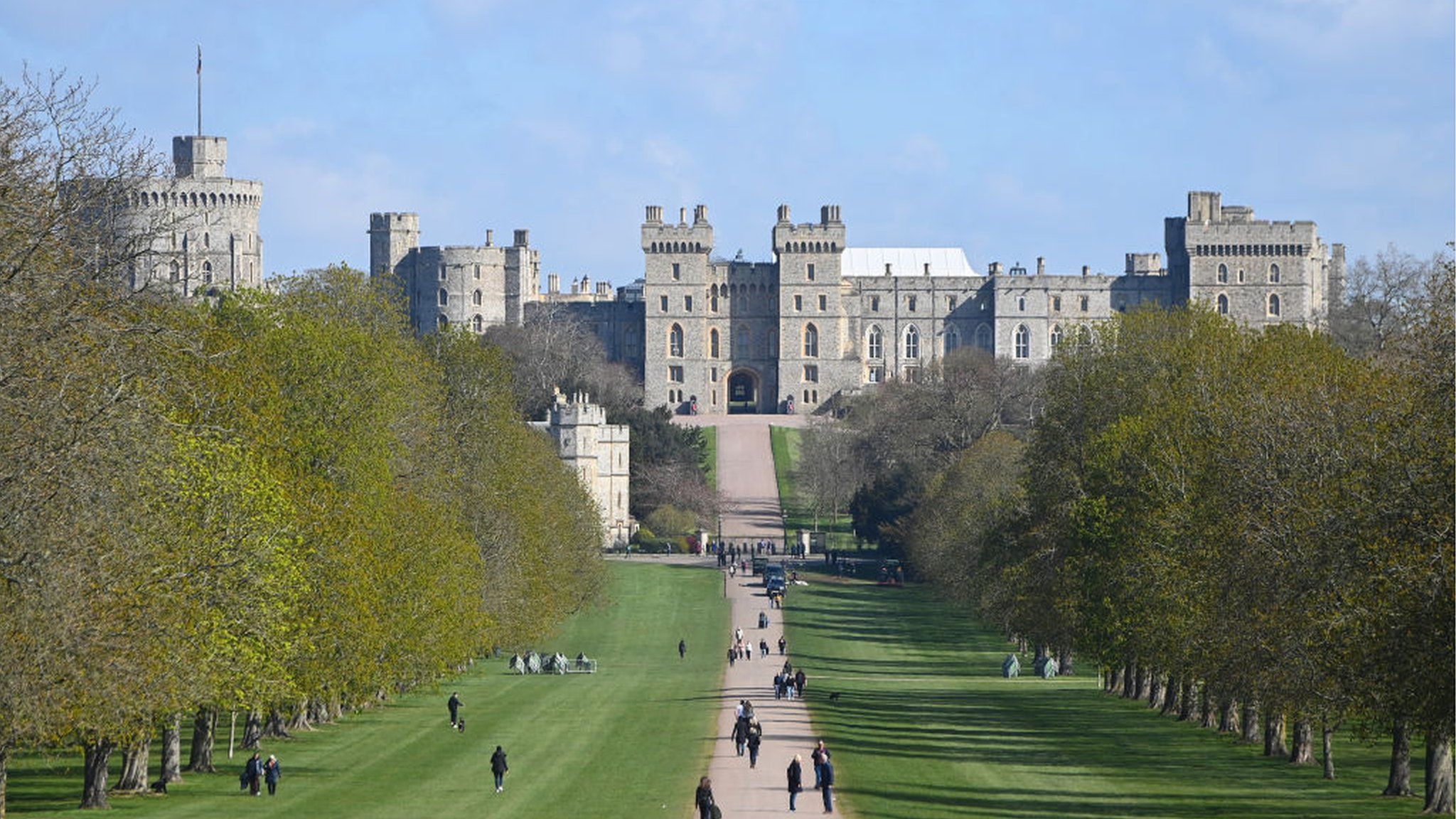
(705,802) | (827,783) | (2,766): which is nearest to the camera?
(2,766)

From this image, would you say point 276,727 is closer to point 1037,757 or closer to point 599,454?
point 1037,757

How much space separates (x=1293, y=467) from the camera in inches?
1399

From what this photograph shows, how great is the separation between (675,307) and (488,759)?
117 meters

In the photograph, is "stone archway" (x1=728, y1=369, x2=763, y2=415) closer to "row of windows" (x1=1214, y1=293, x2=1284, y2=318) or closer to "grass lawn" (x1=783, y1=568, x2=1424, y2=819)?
"row of windows" (x1=1214, y1=293, x2=1284, y2=318)

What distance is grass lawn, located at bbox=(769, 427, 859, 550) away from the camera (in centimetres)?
11225

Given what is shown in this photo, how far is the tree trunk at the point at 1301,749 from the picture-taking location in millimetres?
38906

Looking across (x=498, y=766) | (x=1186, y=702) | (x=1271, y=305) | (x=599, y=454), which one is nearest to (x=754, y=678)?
(x=1186, y=702)

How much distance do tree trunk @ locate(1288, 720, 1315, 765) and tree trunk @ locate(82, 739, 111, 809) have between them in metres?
19.6

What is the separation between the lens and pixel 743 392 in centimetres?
16012

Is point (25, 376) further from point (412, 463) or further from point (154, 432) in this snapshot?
point (412, 463)

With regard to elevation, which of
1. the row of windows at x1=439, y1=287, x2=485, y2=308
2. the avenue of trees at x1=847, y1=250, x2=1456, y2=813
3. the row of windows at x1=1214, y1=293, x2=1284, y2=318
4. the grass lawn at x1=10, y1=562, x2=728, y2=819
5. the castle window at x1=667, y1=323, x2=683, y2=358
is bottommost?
the grass lawn at x1=10, y1=562, x2=728, y2=819

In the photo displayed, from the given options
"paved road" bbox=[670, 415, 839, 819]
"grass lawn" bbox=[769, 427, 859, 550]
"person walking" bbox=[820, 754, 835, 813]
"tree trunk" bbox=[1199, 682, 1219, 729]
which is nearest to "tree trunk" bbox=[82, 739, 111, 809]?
"paved road" bbox=[670, 415, 839, 819]

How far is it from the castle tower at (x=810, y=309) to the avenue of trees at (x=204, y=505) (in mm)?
95531

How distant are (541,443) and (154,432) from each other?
46.8 metres
